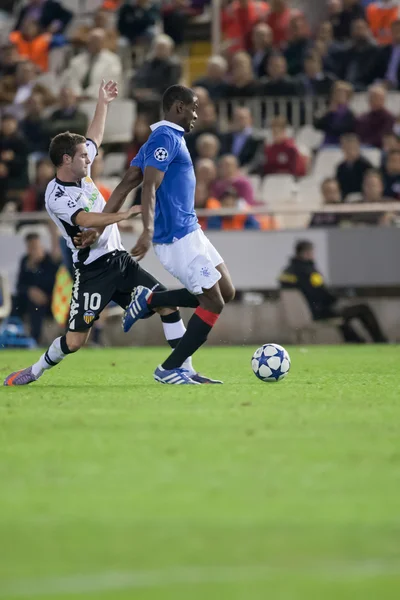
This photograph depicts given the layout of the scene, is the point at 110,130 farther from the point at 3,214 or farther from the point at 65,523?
the point at 65,523

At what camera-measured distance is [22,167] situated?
1973cm

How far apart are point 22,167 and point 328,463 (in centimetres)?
1515

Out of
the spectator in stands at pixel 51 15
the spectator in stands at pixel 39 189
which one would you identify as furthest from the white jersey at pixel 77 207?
the spectator in stands at pixel 51 15

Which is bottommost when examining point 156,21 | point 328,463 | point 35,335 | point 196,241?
point 35,335

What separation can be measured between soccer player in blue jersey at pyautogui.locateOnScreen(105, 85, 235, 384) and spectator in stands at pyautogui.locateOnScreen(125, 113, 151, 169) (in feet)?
30.7

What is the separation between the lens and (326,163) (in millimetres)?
17812

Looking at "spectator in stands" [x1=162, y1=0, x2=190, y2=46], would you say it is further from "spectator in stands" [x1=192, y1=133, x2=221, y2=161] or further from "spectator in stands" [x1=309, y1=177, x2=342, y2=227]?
"spectator in stands" [x1=309, y1=177, x2=342, y2=227]

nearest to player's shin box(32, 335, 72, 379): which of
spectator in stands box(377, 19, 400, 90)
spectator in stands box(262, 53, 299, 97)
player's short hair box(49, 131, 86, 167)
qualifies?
player's short hair box(49, 131, 86, 167)

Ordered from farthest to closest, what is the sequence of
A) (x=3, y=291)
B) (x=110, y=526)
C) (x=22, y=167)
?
(x=22, y=167) → (x=3, y=291) → (x=110, y=526)

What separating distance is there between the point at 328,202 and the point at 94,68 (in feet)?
19.1

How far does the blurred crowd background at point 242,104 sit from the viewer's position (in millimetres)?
17297

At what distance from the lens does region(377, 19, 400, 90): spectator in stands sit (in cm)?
1817

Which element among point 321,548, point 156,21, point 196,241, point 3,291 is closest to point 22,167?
point 3,291

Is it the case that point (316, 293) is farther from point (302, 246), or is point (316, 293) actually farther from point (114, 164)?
point (114, 164)
